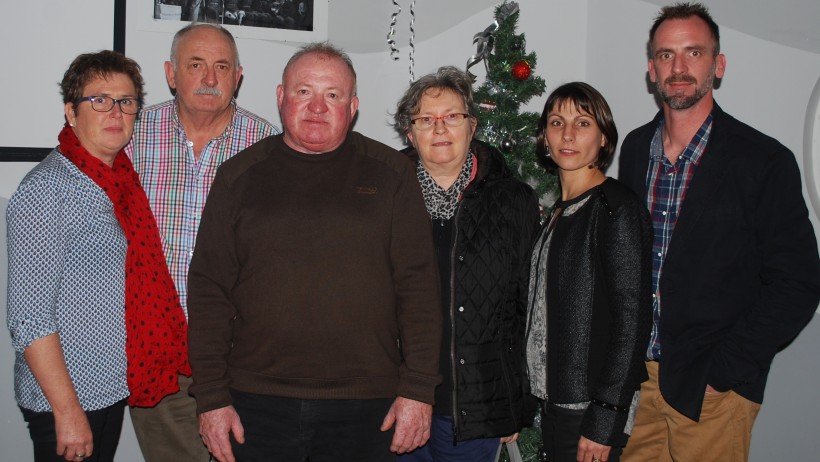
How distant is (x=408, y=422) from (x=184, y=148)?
4.20ft

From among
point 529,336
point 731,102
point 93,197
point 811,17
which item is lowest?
point 529,336

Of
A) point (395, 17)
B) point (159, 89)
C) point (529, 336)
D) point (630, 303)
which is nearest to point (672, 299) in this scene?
point (630, 303)

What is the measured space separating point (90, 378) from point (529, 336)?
1.38m

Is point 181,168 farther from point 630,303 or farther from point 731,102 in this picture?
point 731,102

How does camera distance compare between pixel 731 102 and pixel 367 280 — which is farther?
pixel 731 102

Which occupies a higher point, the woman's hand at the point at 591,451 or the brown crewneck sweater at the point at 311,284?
the brown crewneck sweater at the point at 311,284

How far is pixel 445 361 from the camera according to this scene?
86.5 inches

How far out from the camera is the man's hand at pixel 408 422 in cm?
205

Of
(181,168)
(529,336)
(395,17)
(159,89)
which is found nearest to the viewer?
(529,336)

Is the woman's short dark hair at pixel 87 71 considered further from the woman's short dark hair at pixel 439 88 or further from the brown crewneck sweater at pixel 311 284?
the woman's short dark hair at pixel 439 88

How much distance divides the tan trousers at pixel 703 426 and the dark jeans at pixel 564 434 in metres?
0.37

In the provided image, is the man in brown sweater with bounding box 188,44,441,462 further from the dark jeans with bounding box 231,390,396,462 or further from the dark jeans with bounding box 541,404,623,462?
the dark jeans with bounding box 541,404,623,462

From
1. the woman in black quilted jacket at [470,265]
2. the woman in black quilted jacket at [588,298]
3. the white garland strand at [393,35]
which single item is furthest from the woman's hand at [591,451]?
the white garland strand at [393,35]

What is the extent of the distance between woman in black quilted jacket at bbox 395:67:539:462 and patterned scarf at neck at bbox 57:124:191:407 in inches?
36.1
